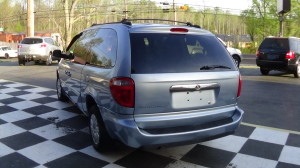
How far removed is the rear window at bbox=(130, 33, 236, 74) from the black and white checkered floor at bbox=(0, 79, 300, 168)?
43.7 inches

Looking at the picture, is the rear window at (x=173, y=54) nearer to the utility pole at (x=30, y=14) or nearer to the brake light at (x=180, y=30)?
the brake light at (x=180, y=30)

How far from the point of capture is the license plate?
9.94ft

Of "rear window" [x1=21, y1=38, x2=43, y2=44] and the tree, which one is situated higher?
the tree

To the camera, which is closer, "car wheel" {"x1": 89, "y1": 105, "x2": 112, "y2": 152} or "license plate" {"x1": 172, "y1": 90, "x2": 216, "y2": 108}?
"license plate" {"x1": 172, "y1": 90, "x2": 216, "y2": 108}

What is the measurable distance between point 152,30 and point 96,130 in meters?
1.43

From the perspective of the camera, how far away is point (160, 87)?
9.62 ft

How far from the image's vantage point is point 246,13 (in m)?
59.8

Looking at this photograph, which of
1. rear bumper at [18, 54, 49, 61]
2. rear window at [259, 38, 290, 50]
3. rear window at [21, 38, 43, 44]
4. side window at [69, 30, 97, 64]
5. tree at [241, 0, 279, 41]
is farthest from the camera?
tree at [241, 0, 279, 41]

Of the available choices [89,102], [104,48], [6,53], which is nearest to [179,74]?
[104,48]

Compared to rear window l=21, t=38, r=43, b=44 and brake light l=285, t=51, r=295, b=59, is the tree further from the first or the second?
rear window l=21, t=38, r=43, b=44

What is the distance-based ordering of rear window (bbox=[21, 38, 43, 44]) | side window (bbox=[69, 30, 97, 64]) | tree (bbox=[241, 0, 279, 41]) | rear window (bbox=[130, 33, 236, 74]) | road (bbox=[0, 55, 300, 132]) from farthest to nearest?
1. tree (bbox=[241, 0, 279, 41])
2. rear window (bbox=[21, 38, 43, 44])
3. road (bbox=[0, 55, 300, 132])
4. side window (bbox=[69, 30, 97, 64])
5. rear window (bbox=[130, 33, 236, 74])

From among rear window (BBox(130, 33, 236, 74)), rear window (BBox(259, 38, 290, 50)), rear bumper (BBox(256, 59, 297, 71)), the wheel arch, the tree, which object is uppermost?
the tree

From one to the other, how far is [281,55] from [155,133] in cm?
916

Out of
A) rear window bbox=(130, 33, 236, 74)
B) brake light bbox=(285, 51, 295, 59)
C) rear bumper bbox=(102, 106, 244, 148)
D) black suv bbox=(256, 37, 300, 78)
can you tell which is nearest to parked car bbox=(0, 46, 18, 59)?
black suv bbox=(256, 37, 300, 78)
